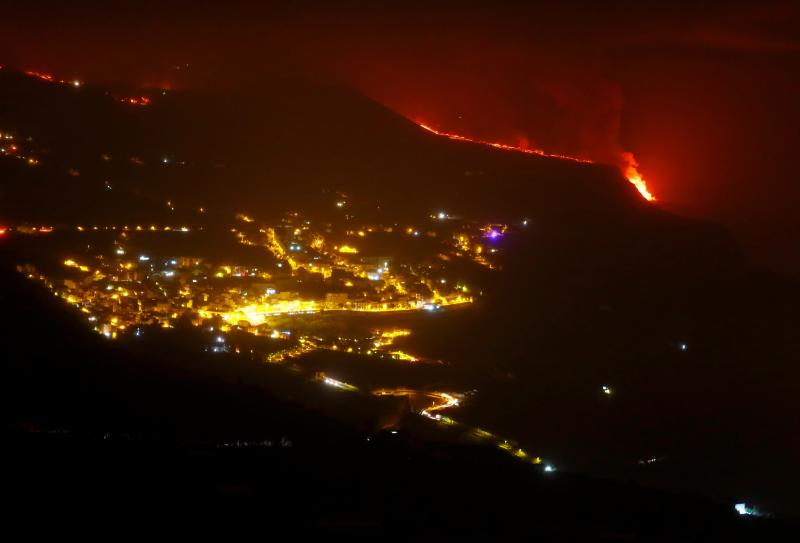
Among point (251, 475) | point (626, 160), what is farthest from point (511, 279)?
point (251, 475)

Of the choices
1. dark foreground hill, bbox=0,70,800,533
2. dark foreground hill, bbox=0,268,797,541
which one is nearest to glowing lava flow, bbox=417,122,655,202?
dark foreground hill, bbox=0,70,800,533

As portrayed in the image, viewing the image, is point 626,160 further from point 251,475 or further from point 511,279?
point 251,475

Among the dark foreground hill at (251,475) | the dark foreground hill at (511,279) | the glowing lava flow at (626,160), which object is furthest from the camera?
the glowing lava flow at (626,160)

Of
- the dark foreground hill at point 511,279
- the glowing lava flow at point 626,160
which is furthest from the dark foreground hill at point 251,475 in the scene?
the glowing lava flow at point 626,160

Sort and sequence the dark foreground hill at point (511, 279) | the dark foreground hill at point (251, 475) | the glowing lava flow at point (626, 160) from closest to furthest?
the dark foreground hill at point (251, 475) < the dark foreground hill at point (511, 279) < the glowing lava flow at point (626, 160)

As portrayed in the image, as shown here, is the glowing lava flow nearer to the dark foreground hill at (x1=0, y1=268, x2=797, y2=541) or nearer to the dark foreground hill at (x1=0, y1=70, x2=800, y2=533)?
the dark foreground hill at (x1=0, y1=70, x2=800, y2=533)

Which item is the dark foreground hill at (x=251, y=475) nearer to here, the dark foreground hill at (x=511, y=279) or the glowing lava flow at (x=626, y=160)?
the dark foreground hill at (x=511, y=279)

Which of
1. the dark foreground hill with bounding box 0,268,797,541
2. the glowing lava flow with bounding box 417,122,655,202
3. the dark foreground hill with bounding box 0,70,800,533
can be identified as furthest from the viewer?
the glowing lava flow with bounding box 417,122,655,202

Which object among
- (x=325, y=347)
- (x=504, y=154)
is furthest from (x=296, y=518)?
(x=504, y=154)

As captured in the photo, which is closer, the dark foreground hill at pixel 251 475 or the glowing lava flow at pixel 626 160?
the dark foreground hill at pixel 251 475

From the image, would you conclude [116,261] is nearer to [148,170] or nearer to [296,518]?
[148,170]

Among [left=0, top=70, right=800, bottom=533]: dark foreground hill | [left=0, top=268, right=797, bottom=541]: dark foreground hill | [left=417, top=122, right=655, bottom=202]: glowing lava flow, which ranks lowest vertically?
[left=0, top=268, right=797, bottom=541]: dark foreground hill
